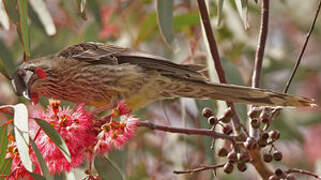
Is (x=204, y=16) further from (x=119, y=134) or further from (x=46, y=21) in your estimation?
(x=46, y=21)

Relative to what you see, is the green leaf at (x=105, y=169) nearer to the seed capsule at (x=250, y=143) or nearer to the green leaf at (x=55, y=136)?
the green leaf at (x=55, y=136)

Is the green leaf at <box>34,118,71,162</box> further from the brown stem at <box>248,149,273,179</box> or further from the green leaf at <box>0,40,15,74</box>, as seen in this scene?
the green leaf at <box>0,40,15,74</box>

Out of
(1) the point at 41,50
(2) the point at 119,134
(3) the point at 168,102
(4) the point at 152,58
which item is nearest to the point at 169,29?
(4) the point at 152,58

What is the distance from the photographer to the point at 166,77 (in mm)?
2906

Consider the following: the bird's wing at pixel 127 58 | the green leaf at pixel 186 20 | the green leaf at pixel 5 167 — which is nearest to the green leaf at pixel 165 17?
Answer: the bird's wing at pixel 127 58

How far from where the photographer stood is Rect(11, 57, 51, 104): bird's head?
9.12ft

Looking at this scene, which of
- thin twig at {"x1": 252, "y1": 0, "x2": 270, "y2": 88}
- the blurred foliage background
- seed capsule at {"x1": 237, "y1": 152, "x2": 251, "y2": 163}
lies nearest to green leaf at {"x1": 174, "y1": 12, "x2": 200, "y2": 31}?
the blurred foliage background

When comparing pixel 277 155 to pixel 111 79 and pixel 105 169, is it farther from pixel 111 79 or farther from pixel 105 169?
pixel 111 79

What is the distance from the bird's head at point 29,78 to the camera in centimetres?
278

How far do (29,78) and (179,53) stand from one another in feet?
4.00

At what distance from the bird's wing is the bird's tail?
0.17 feet

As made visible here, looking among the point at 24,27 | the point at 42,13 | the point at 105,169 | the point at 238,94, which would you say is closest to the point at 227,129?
the point at 238,94

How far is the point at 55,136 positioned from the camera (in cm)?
218

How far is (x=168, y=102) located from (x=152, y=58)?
915mm
